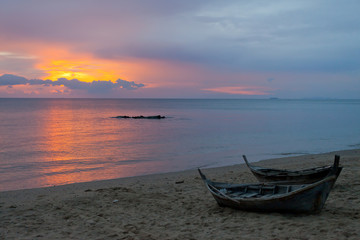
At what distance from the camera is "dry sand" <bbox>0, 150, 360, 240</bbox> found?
708cm

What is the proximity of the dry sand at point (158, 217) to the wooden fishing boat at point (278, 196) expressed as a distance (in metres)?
0.19

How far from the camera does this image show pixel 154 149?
26.3 m

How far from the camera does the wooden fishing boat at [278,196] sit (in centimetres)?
750

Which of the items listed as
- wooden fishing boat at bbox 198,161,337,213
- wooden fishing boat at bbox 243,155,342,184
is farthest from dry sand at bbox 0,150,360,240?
wooden fishing boat at bbox 243,155,342,184

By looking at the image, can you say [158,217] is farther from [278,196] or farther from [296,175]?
[296,175]

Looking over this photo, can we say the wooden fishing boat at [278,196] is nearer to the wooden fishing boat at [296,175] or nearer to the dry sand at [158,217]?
the dry sand at [158,217]

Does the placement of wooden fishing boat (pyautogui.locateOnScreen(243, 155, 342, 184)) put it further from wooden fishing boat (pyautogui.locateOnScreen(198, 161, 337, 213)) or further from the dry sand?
wooden fishing boat (pyautogui.locateOnScreen(198, 161, 337, 213))

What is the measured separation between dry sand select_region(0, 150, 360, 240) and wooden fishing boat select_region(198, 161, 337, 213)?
0.63ft

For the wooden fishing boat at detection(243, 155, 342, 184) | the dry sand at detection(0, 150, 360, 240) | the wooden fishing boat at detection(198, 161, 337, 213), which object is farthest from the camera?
the wooden fishing boat at detection(243, 155, 342, 184)

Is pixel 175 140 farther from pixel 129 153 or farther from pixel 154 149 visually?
pixel 129 153

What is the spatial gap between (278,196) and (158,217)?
121 inches

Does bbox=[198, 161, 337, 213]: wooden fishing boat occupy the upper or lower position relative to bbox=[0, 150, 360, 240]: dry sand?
upper

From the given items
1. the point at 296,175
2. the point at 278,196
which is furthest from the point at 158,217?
the point at 296,175

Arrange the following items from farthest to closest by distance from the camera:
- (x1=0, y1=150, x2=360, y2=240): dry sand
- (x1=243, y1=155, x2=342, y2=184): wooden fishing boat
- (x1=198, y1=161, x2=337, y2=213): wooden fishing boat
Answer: (x1=243, y1=155, x2=342, y2=184): wooden fishing boat, (x1=198, y1=161, x2=337, y2=213): wooden fishing boat, (x1=0, y1=150, x2=360, y2=240): dry sand
